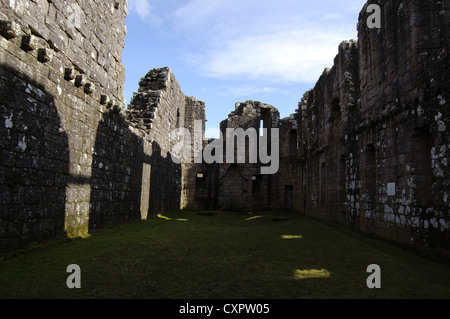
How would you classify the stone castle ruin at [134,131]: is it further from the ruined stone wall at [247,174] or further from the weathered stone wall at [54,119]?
the ruined stone wall at [247,174]

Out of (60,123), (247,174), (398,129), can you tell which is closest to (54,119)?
(60,123)

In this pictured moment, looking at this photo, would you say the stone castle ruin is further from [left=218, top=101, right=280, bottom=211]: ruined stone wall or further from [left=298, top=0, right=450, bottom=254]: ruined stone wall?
[left=218, top=101, right=280, bottom=211]: ruined stone wall

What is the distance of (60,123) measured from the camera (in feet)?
18.4

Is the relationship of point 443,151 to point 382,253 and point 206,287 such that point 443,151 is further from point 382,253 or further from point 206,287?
point 206,287

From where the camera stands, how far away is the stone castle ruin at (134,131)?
15.1ft

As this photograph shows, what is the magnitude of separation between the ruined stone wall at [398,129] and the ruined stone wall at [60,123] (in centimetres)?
636

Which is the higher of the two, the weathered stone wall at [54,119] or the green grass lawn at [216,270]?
the weathered stone wall at [54,119]

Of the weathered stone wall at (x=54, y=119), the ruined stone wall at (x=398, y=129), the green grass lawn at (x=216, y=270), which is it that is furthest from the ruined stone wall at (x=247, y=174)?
the green grass lawn at (x=216, y=270)

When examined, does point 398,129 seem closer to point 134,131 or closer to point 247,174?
point 134,131

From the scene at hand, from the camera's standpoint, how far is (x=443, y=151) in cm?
507

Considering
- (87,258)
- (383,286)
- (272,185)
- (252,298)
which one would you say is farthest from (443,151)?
(272,185)

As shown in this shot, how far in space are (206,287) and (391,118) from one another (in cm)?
565

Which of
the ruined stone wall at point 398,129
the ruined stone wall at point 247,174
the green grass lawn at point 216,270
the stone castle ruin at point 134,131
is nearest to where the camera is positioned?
the green grass lawn at point 216,270

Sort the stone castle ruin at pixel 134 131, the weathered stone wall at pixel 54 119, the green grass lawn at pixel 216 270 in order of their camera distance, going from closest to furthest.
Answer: the green grass lawn at pixel 216 270, the weathered stone wall at pixel 54 119, the stone castle ruin at pixel 134 131
